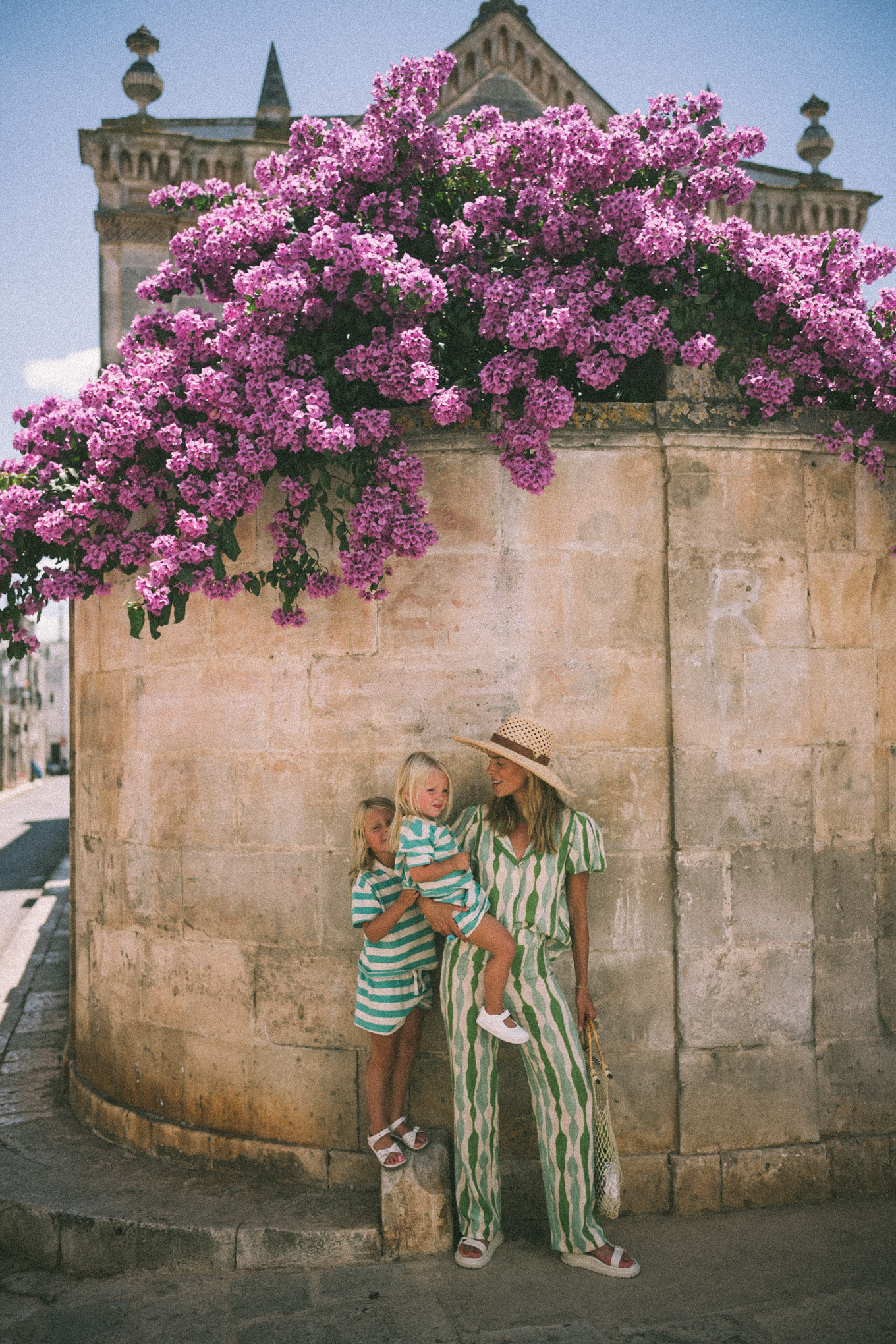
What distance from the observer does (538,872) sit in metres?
3.99

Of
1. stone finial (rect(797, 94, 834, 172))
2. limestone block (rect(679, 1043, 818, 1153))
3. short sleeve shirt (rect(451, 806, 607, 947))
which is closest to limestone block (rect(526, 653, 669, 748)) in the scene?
short sleeve shirt (rect(451, 806, 607, 947))

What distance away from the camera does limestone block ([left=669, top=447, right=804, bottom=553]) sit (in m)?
4.55

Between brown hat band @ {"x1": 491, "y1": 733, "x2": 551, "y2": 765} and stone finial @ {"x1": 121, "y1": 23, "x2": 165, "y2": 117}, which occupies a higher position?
stone finial @ {"x1": 121, "y1": 23, "x2": 165, "y2": 117}

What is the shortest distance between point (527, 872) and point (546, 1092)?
34.6 inches

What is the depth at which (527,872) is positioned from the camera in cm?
400

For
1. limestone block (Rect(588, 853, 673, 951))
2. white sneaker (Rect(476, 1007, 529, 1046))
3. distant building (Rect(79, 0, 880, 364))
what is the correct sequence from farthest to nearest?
distant building (Rect(79, 0, 880, 364)), limestone block (Rect(588, 853, 673, 951)), white sneaker (Rect(476, 1007, 529, 1046))

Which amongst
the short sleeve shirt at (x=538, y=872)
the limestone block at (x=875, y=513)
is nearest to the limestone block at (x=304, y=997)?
the short sleeve shirt at (x=538, y=872)

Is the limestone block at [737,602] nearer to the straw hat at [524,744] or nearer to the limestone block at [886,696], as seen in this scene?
the limestone block at [886,696]

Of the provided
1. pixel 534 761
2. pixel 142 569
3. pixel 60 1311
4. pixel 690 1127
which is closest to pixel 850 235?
pixel 534 761

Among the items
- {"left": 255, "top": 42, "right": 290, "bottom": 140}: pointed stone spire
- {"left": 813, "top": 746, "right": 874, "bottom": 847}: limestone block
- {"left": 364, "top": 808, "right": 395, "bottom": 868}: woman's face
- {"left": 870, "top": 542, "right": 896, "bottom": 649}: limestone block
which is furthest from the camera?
{"left": 255, "top": 42, "right": 290, "bottom": 140}: pointed stone spire

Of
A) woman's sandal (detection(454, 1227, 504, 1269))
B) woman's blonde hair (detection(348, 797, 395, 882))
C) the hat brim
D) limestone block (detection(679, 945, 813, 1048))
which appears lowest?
woman's sandal (detection(454, 1227, 504, 1269))

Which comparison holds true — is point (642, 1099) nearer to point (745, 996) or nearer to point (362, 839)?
point (745, 996)

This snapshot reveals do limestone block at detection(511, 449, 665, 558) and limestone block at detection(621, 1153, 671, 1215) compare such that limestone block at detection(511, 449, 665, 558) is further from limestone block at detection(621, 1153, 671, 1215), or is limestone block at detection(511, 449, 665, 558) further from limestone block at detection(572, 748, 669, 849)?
limestone block at detection(621, 1153, 671, 1215)

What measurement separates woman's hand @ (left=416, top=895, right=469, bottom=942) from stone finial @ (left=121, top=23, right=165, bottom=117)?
39.7ft
